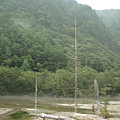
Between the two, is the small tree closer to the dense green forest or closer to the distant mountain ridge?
the dense green forest

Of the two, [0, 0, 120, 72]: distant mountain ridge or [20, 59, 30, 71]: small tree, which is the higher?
[0, 0, 120, 72]: distant mountain ridge

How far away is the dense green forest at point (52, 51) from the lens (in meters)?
71.7

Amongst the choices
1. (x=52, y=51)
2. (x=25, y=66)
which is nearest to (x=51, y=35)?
(x=52, y=51)

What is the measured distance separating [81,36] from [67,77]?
64.9m

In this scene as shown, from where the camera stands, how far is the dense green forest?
7169 centimetres

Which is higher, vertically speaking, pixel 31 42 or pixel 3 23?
pixel 3 23

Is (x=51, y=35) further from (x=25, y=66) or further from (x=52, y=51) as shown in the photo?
(x=25, y=66)

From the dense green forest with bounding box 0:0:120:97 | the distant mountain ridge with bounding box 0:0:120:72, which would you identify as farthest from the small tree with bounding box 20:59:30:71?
the distant mountain ridge with bounding box 0:0:120:72

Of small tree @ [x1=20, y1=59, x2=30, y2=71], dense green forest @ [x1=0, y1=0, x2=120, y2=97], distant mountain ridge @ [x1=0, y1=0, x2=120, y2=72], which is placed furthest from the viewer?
distant mountain ridge @ [x1=0, y1=0, x2=120, y2=72]

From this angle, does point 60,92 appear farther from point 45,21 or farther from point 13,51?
point 45,21

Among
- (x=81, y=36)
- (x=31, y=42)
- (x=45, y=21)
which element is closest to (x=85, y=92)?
(x=31, y=42)

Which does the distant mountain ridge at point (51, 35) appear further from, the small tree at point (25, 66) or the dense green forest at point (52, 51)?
the small tree at point (25, 66)

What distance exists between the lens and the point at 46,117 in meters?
23.4

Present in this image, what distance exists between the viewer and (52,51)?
333 feet
